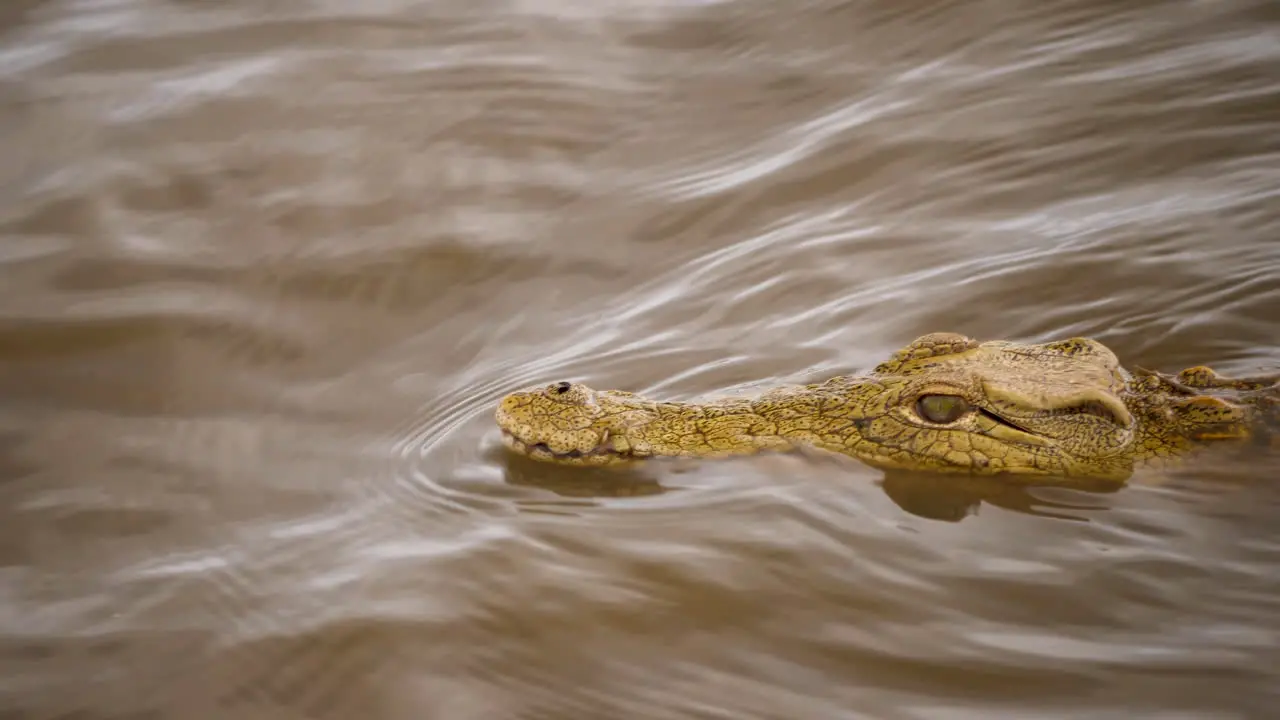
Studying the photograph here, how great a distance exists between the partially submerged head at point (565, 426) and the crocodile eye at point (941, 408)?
1001 millimetres

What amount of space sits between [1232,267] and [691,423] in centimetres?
256

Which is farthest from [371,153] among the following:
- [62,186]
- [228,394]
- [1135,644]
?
[1135,644]

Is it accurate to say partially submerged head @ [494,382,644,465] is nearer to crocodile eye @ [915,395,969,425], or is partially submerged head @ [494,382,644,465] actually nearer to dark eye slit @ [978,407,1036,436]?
A: crocodile eye @ [915,395,969,425]

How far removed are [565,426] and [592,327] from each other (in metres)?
1.35

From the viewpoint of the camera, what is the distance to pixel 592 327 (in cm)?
507

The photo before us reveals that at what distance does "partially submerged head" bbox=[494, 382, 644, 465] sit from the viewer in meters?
3.78

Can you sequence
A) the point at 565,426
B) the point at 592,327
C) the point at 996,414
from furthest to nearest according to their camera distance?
the point at 592,327, the point at 565,426, the point at 996,414

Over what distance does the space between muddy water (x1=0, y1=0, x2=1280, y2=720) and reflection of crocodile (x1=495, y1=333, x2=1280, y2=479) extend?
4.7 inches

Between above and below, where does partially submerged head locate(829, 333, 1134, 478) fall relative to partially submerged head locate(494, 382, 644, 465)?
above

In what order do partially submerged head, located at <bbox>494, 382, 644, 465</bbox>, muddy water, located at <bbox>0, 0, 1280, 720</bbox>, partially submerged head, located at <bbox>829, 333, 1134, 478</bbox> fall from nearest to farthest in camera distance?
1. muddy water, located at <bbox>0, 0, 1280, 720</bbox>
2. partially submerged head, located at <bbox>829, 333, 1134, 478</bbox>
3. partially submerged head, located at <bbox>494, 382, 644, 465</bbox>

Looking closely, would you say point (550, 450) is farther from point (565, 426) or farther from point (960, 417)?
point (960, 417)

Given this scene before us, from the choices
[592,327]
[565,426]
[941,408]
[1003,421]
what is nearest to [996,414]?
[1003,421]

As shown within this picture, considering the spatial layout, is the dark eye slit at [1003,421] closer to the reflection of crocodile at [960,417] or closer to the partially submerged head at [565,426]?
the reflection of crocodile at [960,417]

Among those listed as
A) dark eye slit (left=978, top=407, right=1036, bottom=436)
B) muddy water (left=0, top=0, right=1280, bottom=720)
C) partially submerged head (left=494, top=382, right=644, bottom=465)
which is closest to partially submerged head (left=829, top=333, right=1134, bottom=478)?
dark eye slit (left=978, top=407, right=1036, bottom=436)
